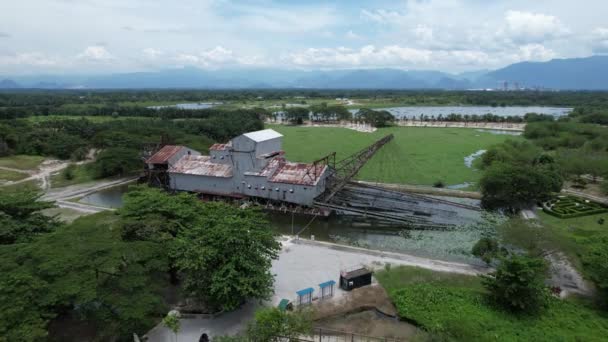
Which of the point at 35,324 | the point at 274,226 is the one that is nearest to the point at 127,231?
the point at 35,324

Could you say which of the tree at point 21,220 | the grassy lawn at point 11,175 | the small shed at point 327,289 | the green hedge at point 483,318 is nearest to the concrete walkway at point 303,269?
the small shed at point 327,289

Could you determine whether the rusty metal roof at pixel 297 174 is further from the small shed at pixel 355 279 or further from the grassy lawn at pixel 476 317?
the grassy lawn at pixel 476 317

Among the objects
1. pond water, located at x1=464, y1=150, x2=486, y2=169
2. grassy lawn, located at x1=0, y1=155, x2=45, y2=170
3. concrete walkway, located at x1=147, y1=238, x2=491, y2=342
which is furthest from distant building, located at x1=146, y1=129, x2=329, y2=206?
pond water, located at x1=464, y1=150, x2=486, y2=169

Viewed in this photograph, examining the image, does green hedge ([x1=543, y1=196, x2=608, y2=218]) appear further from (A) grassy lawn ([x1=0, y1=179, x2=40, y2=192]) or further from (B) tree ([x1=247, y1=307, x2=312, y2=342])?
(A) grassy lawn ([x1=0, y1=179, x2=40, y2=192])

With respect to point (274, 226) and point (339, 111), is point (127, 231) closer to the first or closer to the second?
point (274, 226)

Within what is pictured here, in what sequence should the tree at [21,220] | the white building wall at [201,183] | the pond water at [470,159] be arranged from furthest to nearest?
the pond water at [470,159] < the white building wall at [201,183] < the tree at [21,220]

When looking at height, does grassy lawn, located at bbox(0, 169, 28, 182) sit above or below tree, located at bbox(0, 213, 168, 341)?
below
